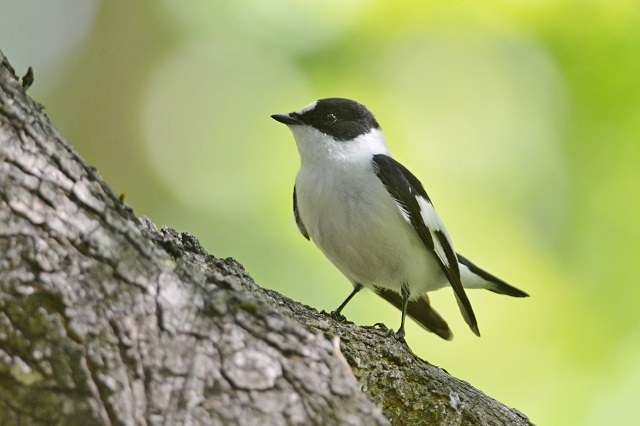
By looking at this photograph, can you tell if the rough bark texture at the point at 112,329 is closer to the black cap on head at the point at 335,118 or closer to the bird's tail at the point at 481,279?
the black cap on head at the point at 335,118

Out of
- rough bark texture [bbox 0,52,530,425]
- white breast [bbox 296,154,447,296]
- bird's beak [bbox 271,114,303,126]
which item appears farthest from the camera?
bird's beak [bbox 271,114,303,126]

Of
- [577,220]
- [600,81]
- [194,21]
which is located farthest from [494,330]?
[194,21]

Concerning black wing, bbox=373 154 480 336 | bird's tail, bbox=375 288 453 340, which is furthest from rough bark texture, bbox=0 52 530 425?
bird's tail, bbox=375 288 453 340

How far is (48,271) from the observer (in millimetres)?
1863

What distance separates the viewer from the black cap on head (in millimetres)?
5066

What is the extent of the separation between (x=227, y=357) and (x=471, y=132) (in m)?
5.92

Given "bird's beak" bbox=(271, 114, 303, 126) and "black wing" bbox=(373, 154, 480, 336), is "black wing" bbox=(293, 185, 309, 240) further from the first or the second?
"black wing" bbox=(373, 154, 480, 336)

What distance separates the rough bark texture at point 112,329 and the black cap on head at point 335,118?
3008mm

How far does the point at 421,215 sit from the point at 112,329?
2.95 m

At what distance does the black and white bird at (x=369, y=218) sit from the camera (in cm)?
448

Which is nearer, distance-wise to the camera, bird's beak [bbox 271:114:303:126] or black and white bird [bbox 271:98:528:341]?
black and white bird [bbox 271:98:528:341]

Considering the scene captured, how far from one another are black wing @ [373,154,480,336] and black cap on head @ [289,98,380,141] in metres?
0.39

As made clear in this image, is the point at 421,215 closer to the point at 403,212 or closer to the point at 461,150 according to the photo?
the point at 403,212

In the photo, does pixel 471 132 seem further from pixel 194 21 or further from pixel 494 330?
pixel 194 21
